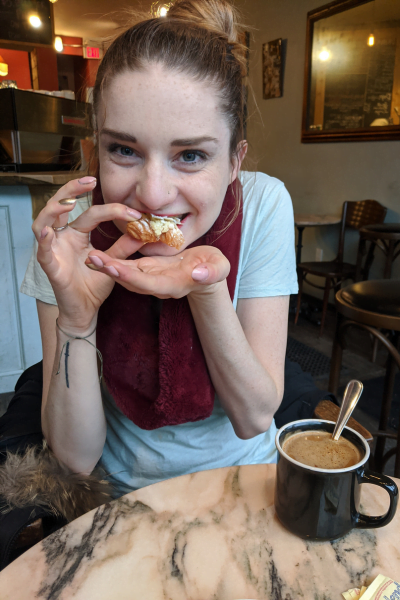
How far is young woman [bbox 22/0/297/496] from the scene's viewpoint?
72 centimetres

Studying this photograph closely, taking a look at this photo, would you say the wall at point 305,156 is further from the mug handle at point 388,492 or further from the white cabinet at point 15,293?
the mug handle at point 388,492

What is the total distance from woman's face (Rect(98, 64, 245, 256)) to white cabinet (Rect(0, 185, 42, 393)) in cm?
177

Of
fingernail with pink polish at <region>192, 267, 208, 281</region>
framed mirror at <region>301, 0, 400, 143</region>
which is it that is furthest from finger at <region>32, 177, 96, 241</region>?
framed mirror at <region>301, 0, 400, 143</region>

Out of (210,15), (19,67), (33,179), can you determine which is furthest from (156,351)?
(19,67)

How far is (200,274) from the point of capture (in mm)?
657

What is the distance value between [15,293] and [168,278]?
2037 millimetres

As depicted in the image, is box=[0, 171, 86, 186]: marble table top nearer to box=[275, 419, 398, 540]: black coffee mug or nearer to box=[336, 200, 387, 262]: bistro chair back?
box=[275, 419, 398, 540]: black coffee mug

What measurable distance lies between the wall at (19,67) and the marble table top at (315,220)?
6.90m

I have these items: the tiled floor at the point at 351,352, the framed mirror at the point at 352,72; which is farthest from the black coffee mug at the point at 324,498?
the framed mirror at the point at 352,72

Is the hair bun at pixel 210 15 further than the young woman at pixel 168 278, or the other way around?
the hair bun at pixel 210 15

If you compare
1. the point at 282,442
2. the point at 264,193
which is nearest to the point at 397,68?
the point at 264,193

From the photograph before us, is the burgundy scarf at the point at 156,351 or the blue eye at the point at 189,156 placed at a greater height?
the blue eye at the point at 189,156

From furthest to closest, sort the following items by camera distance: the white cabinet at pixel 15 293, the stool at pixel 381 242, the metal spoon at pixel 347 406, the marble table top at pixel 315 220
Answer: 1. the marble table top at pixel 315 220
2. the stool at pixel 381 242
3. the white cabinet at pixel 15 293
4. the metal spoon at pixel 347 406

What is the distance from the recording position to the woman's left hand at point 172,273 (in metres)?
0.65
